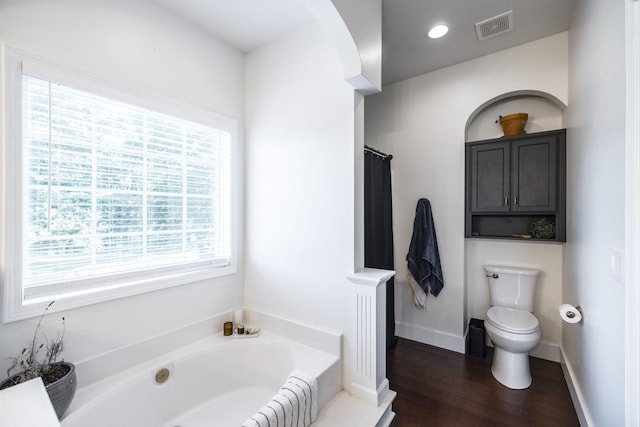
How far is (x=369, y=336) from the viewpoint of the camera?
1.66 metres

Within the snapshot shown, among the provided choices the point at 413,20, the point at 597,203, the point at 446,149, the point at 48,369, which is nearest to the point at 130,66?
the point at 48,369

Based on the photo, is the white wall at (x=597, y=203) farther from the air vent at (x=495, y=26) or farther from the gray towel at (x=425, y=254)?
the gray towel at (x=425, y=254)

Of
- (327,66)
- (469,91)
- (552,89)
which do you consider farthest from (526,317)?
(327,66)

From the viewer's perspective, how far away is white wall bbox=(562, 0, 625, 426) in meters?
1.15

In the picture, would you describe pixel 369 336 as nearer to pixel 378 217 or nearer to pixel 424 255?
pixel 378 217

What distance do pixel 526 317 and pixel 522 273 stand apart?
379 millimetres

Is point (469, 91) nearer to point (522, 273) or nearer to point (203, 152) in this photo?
point (522, 273)

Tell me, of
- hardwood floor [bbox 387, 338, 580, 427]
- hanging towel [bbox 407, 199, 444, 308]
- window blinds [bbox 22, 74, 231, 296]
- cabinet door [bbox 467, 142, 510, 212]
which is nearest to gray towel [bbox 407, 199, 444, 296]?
hanging towel [bbox 407, 199, 444, 308]

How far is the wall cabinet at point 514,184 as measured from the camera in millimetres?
2197

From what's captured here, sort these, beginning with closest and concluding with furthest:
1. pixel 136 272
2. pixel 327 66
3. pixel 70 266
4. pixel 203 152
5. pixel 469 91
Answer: pixel 70 266, pixel 136 272, pixel 327 66, pixel 203 152, pixel 469 91

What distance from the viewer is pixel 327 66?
1833mm

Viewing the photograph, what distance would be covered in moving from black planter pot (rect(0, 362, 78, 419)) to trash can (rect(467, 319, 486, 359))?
2.83 m

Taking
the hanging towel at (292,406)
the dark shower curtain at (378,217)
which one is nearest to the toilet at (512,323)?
the dark shower curtain at (378,217)

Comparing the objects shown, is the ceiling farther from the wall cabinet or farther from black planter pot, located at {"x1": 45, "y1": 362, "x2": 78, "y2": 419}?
black planter pot, located at {"x1": 45, "y1": 362, "x2": 78, "y2": 419}
